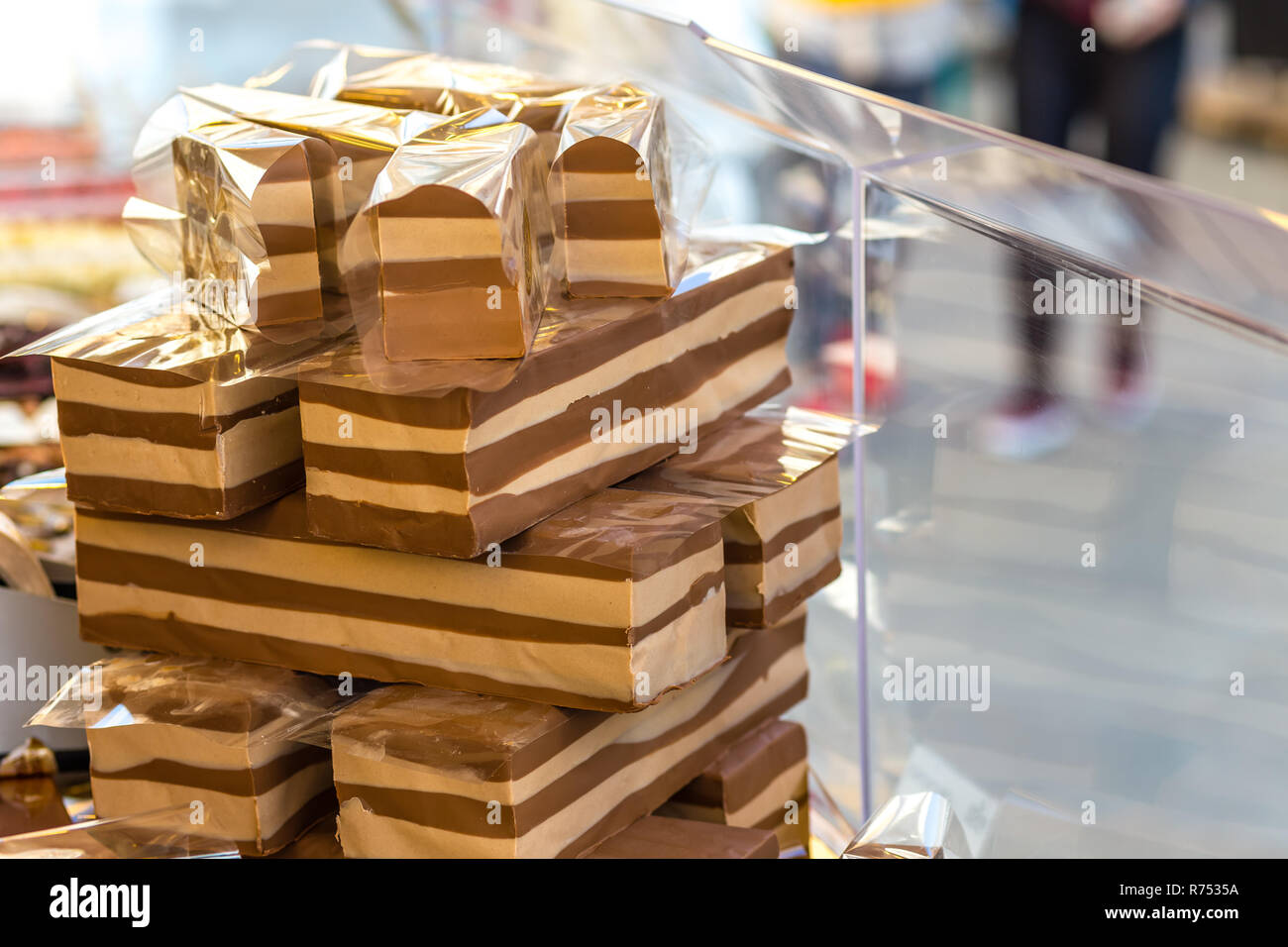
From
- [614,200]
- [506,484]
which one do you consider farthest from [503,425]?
[614,200]

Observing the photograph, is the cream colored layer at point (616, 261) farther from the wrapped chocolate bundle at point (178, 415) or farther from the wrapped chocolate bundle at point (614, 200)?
the wrapped chocolate bundle at point (178, 415)

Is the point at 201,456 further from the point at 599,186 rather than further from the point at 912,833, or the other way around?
the point at 912,833

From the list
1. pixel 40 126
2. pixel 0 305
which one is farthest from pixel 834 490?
pixel 40 126

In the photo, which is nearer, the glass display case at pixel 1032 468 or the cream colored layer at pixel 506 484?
the cream colored layer at pixel 506 484

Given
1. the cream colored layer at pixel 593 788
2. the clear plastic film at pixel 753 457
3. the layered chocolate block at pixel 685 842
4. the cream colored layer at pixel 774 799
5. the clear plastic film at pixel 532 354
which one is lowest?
the cream colored layer at pixel 774 799

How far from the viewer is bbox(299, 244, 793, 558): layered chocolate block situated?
1109mm

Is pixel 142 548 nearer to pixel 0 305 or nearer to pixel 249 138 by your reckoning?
pixel 249 138

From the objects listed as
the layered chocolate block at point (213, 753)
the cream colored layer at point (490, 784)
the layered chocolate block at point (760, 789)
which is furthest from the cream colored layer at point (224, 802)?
the layered chocolate block at point (760, 789)

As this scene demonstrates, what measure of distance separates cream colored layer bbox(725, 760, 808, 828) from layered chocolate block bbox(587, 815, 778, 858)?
0.11 m

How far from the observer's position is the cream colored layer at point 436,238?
111 centimetres

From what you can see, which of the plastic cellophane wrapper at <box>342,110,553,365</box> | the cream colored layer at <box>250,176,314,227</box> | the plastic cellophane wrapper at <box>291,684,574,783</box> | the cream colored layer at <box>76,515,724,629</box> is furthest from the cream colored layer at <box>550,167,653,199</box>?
the plastic cellophane wrapper at <box>291,684,574,783</box>

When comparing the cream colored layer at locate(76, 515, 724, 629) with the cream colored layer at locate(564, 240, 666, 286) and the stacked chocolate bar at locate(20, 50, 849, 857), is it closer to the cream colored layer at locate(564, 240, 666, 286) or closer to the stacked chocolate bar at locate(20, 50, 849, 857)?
the stacked chocolate bar at locate(20, 50, 849, 857)

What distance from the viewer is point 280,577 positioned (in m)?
1.29

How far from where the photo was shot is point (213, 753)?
1259 millimetres
